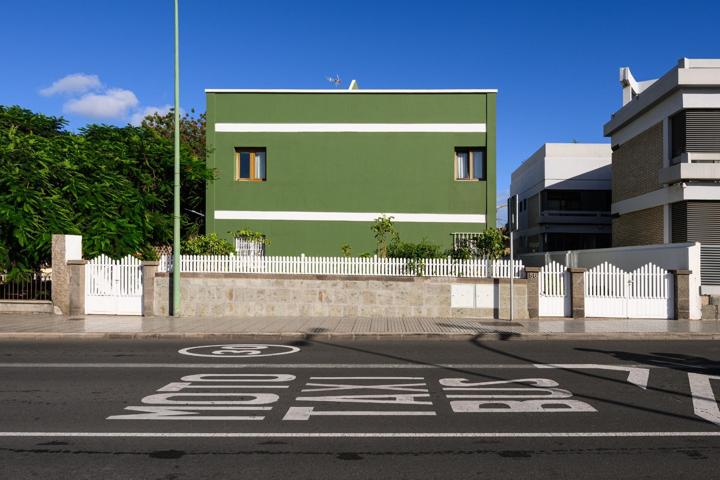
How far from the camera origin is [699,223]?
58.7 feet

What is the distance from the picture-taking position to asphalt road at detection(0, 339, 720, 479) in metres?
4.76

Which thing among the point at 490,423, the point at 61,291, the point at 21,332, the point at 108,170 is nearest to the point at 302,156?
the point at 108,170

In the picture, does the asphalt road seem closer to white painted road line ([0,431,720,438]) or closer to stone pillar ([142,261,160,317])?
white painted road line ([0,431,720,438])

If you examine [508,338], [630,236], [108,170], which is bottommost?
[508,338]

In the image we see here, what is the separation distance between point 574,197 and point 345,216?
2226 centimetres

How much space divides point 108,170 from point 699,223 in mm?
19593

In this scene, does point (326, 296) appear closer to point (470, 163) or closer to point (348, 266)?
point (348, 266)

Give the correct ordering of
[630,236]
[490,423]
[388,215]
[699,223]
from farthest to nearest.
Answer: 1. [630,236]
2. [388,215]
3. [699,223]
4. [490,423]

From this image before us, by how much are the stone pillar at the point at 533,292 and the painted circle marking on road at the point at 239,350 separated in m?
7.59

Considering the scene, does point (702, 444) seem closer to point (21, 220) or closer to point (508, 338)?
point (508, 338)

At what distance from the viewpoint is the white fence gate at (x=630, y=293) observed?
624 inches

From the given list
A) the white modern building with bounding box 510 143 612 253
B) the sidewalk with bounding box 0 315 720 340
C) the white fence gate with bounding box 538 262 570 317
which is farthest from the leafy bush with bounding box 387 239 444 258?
the white modern building with bounding box 510 143 612 253

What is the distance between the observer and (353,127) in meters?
21.3

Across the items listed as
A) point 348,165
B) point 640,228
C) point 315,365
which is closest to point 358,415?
point 315,365
